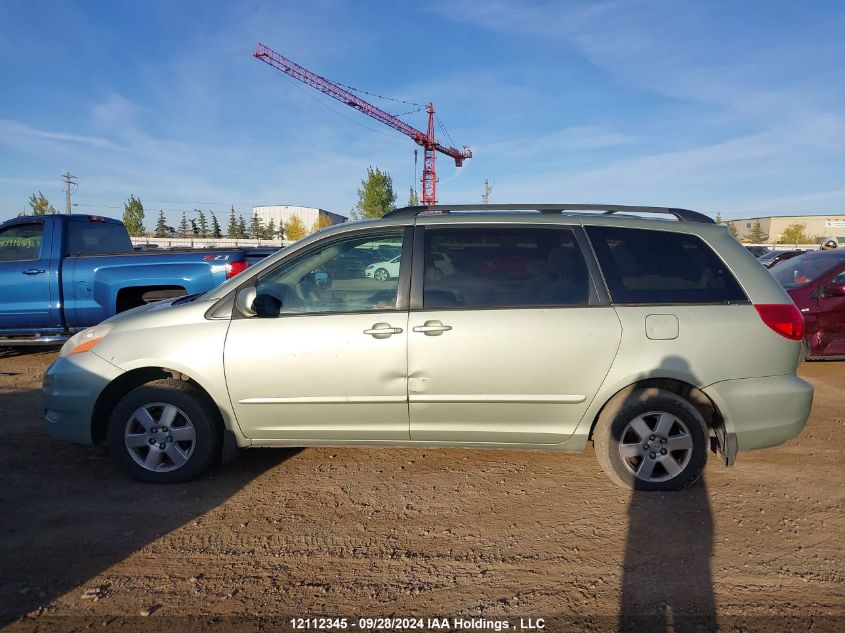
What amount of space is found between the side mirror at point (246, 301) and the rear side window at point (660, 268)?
2217 millimetres

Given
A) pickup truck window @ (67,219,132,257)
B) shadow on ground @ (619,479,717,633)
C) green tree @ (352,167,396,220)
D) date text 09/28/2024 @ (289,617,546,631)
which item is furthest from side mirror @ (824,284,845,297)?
green tree @ (352,167,396,220)

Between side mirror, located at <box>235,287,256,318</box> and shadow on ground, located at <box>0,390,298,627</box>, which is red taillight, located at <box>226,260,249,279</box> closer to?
shadow on ground, located at <box>0,390,298,627</box>

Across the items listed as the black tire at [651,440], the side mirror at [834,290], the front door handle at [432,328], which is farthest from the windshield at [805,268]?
the front door handle at [432,328]

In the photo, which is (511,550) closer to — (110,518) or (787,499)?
(787,499)

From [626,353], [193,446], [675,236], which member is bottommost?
[193,446]

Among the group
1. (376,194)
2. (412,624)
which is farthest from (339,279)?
(376,194)

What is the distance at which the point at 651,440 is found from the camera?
3.44m

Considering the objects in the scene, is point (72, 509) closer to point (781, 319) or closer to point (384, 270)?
point (384, 270)

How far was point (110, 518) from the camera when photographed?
324cm

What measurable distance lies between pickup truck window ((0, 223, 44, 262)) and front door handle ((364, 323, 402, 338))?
578 cm

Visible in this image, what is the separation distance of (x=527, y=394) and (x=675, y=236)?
1.45 m

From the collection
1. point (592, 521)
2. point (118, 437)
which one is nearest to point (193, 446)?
point (118, 437)

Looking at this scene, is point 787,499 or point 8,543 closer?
point 8,543

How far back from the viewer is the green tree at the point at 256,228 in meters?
73.8
